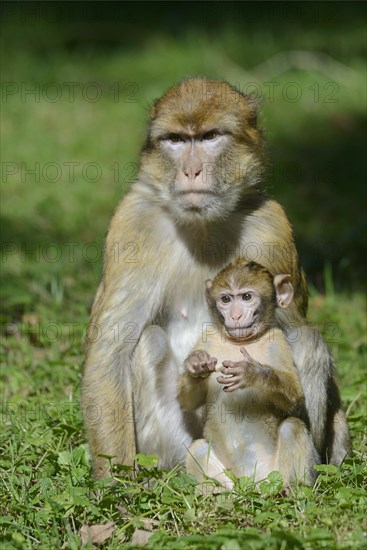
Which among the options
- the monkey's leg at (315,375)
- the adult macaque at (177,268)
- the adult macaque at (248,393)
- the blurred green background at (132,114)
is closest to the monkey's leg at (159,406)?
the adult macaque at (177,268)

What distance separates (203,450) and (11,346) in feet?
6.93

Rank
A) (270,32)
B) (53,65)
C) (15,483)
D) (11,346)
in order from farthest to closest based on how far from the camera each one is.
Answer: (270,32) → (53,65) → (11,346) → (15,483)

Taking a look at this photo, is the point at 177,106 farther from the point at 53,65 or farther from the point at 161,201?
the point at 53,65

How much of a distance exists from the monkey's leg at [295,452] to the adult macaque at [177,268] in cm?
28

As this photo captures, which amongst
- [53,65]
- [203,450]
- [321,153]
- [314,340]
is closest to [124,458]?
[203,450]

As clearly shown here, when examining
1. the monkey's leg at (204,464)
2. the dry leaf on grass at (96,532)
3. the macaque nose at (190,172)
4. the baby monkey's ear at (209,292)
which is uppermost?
the macaque nose at (190,172)

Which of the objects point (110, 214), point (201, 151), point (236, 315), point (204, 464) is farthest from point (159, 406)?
point (110, 214)

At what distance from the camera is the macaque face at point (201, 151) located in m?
5.09

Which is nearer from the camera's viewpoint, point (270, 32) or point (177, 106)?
point (177, 106)

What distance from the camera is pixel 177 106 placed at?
5211mm

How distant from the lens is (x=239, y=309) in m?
4.87

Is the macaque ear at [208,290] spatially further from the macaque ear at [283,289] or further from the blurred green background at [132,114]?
the blurred green background at [132,114]

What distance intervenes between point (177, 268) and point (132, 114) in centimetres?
646

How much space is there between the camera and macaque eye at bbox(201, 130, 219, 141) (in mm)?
5184
